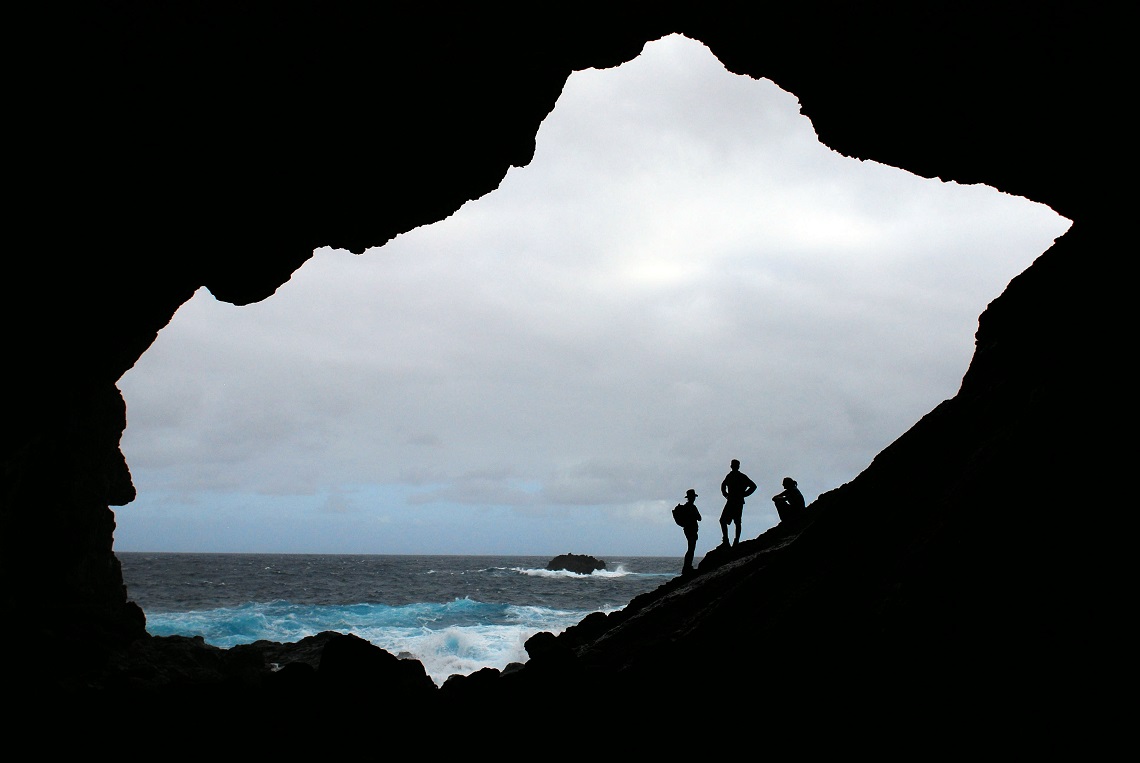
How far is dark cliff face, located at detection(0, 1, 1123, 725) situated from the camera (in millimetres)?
5652

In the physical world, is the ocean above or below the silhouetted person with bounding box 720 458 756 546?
below

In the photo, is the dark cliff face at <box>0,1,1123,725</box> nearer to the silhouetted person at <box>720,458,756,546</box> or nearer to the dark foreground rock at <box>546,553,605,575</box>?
the silhouetted person at <box>720,458,756,546</box>

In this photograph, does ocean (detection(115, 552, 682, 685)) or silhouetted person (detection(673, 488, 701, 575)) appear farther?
ocean (detection(115, 552, 682, 685))

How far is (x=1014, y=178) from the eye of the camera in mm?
8539

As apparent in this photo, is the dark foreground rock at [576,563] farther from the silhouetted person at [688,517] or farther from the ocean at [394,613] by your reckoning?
the silhouetted person at [688,517]

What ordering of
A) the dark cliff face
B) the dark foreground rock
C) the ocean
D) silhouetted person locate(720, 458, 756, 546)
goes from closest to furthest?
the dark cliff face
silhouetted person locate(720, 458, 756, 546)
the ocean
the dark foreground rock

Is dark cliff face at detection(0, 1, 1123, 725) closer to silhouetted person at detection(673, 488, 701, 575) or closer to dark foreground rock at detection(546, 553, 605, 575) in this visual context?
silhouetted person at detection(673, 488, 701, 575)

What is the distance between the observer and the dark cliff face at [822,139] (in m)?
5.65

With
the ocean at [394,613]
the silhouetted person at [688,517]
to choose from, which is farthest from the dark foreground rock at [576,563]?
the silhouetted person at [688,517]

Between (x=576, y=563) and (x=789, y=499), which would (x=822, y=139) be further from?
(x=576, y=563)

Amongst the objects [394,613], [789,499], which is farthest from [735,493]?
[394,613]

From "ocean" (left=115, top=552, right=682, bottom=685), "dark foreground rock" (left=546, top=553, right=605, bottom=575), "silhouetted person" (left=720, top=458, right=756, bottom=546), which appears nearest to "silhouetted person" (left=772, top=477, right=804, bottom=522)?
"silhouetted person" (left=720, top=458, right=756, bottom=546)

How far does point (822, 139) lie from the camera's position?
29.5ft

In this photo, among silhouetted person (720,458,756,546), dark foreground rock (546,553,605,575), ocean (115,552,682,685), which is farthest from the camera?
dark foreground rock (546,553,605,575)
